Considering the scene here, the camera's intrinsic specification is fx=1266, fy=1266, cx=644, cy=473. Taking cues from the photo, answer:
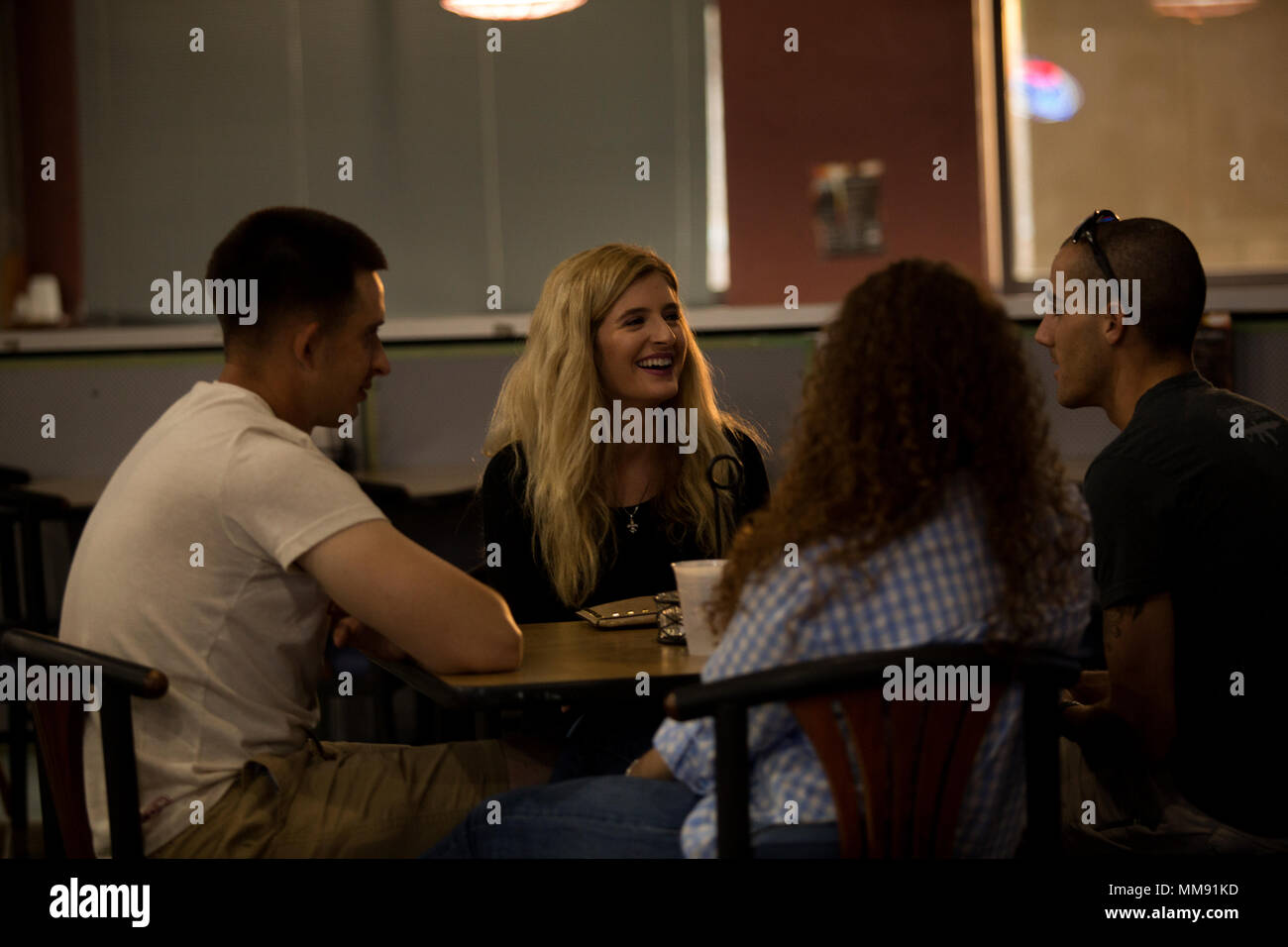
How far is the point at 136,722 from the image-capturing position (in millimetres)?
1564

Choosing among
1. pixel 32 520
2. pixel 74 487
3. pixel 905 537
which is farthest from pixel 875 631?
pixel 74 487

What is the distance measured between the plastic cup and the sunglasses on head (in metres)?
0.78

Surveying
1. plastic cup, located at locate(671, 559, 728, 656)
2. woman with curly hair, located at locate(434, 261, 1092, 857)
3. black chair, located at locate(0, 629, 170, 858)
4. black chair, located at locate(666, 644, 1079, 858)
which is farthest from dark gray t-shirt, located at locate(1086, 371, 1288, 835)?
black chair, located at locate(0, 629, 170, 858)

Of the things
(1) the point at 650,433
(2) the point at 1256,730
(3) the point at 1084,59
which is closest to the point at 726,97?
(3) the point at 1084,59

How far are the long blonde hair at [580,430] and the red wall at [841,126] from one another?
7.80 ft

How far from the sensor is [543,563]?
7.41ft

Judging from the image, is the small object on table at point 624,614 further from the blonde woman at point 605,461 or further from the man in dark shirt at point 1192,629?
the man in dark shirt at point 1192,629

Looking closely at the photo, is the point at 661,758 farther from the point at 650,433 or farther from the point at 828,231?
the point at 828,231

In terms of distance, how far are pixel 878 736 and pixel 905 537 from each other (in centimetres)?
21

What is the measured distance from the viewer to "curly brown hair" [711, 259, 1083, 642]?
1331 mm

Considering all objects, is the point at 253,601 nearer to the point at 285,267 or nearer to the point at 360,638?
the point at 360,638

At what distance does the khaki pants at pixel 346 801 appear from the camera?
155 centimetres

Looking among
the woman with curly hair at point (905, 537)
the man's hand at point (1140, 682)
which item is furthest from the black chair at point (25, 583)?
the man's hand at point (1140, 682)
